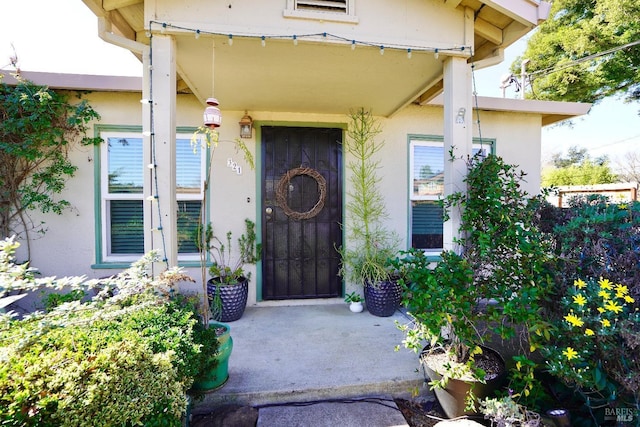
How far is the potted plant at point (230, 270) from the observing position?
316cm

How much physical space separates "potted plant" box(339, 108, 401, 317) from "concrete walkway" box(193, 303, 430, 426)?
0.83m

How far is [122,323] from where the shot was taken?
5.58 ft

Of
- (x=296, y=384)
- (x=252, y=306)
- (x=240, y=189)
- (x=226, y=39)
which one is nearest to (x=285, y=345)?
(x=296, y=384)

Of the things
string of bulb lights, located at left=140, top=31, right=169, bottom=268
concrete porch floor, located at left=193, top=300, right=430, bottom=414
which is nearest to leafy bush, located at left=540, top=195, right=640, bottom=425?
concrete porch floor, located at left=193, top=300, right=430, bottom=414

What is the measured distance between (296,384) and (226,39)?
236cm

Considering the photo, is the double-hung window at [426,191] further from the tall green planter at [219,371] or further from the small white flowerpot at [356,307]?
the tall green planter at [219,371]

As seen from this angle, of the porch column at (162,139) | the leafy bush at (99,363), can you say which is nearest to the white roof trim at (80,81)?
the porch column at (162,139)

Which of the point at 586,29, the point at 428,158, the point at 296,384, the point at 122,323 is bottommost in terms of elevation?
the point at 296,384

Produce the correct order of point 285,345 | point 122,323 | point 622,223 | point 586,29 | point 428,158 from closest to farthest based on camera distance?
point 122,323
point 622,223
point 285,345
point 428,158
point 586,29

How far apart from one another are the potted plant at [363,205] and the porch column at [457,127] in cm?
137

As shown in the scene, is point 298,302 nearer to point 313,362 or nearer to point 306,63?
point 313,362

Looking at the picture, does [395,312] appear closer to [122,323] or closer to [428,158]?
[428,158]

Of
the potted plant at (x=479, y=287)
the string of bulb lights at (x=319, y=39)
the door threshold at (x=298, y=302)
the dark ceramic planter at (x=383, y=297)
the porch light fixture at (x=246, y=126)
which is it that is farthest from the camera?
the door threshold at (x=298, y=302)

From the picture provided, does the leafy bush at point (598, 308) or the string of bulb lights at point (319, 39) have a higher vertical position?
the string of bulb lights at point (319, 39)
